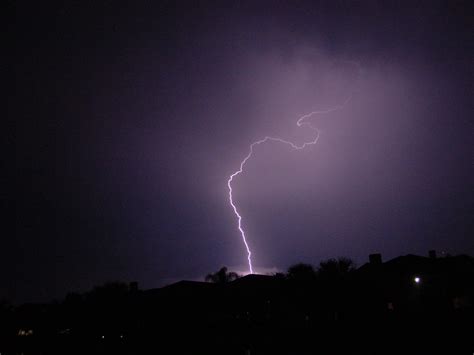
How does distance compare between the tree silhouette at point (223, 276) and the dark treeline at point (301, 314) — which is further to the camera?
the tree silhouette at point (223, 276)

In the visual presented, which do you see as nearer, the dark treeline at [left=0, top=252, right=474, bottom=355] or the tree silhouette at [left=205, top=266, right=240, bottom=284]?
the dark treeline at [left=0, top=252, right=474, bottom=355]

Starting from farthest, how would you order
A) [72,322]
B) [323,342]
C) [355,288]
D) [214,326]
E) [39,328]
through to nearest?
[39,328], [72,322], [214,326], [355,288], [323,342]

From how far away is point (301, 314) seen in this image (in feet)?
91.5

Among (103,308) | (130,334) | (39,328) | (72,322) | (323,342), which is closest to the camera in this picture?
(323,342)

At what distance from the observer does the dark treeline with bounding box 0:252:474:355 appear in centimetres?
2262

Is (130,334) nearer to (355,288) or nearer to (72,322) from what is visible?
(72,322)

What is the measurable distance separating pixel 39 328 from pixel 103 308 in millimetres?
10414

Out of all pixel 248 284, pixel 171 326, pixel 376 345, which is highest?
pixel 248 284

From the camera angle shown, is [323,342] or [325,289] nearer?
[323,342]

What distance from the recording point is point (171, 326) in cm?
3038

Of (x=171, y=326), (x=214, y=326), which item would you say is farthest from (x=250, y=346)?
(x=171, y=326)

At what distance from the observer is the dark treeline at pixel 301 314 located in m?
22.6

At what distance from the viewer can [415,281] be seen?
27.6 metres

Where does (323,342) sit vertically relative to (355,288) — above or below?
below
